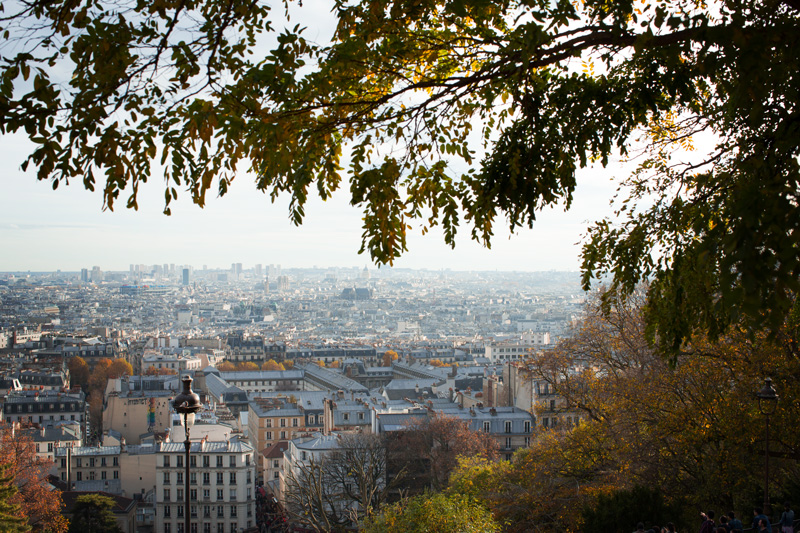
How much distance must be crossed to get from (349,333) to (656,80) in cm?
17587

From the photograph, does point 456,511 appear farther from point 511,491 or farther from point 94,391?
point 94,391

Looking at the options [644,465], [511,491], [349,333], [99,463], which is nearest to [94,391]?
[99,463]

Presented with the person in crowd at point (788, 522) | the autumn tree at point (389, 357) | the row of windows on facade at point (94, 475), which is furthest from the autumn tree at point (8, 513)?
the autumn tree at point (389, 357)

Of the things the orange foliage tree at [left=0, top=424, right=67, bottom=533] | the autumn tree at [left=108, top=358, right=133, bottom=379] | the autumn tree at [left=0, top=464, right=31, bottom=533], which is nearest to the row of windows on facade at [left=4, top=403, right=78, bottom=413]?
the orange foliage tree at [left=0, top=424, right=67, bottom=533]

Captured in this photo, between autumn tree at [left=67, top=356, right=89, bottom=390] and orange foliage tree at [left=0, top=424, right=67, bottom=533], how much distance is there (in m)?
43.1

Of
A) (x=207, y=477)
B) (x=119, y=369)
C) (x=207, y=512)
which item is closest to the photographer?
(x=207, y=512)

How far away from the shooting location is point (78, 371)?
241ft

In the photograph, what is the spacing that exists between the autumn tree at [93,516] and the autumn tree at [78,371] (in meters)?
44.5

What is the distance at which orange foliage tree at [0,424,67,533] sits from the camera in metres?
23.9

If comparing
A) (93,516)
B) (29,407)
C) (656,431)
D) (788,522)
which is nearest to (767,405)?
(788,522)

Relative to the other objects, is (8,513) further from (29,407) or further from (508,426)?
(29,407)

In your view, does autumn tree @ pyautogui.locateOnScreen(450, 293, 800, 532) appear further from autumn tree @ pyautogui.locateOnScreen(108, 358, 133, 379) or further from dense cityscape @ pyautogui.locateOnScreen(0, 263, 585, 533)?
autumn tree @ pyautogui.locateOnScreen(108, 358, 133, 379)

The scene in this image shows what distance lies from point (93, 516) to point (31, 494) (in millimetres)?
2693

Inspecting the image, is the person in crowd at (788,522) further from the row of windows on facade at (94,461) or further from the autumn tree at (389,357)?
the autumn tree at (389,357)
